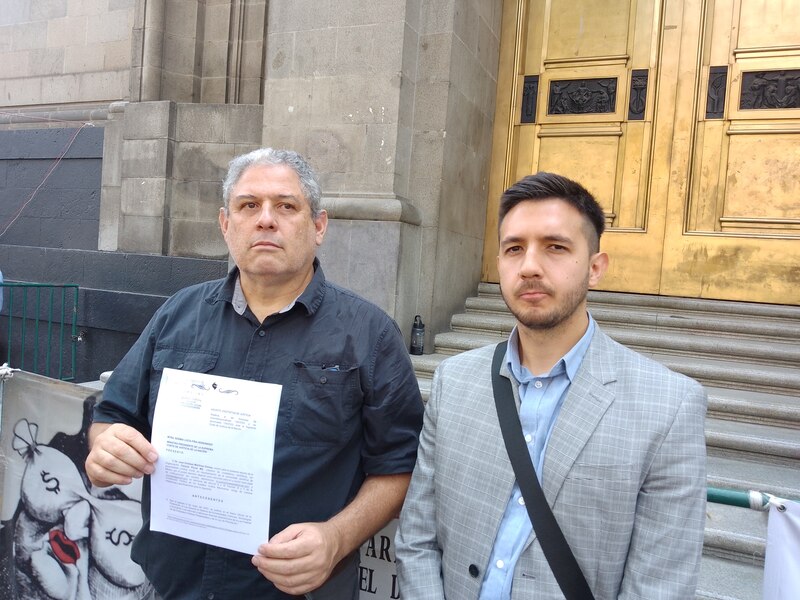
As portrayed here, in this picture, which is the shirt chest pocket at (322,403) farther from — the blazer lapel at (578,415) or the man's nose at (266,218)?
the blazer lapel at (578,415)

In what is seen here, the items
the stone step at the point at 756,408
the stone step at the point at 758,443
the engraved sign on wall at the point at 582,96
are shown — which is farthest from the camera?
the engraved sign on wall at the point at 582,96

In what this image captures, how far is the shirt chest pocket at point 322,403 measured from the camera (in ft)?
5.88

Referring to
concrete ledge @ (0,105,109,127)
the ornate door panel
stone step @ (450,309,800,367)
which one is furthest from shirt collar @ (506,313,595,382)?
concrete ledge @ (0,105,109,127)

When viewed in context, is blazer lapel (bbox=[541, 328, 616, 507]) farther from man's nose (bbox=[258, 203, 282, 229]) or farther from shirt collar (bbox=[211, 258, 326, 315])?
man's nose (bbox=[258, 203, 282, 229])

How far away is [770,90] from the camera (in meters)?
5.64

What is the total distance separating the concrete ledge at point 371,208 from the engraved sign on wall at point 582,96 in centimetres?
207

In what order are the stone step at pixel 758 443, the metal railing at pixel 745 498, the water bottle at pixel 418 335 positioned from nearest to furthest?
the metal railing at pixel 745 498 → the stone step at pixel 758 443 → the water bottle at pixel 418 335

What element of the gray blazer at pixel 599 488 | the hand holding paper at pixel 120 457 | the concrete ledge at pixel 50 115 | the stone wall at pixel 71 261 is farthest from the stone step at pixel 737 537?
the concrete ledge at pixel 50 115

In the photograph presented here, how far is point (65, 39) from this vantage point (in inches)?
347

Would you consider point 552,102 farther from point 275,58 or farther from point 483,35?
point 275,58

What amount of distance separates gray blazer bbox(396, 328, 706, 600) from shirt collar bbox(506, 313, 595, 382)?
2 centimetres

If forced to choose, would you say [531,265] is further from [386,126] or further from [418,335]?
[386,126]

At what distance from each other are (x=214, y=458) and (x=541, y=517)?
0.89 m

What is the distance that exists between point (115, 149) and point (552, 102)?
5156mm
